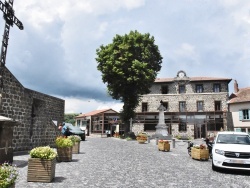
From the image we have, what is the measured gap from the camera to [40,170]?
21.1 feet

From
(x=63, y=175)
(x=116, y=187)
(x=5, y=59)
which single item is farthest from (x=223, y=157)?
(x=5, y=59)

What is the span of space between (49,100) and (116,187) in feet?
40.4

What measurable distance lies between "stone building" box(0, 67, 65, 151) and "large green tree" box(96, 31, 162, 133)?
14.2 metres

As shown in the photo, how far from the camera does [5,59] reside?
37.0 ft

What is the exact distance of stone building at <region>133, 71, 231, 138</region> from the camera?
38781 millimetres

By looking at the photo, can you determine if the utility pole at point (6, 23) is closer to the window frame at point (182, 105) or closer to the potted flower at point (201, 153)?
the potted flower at point (201, 153)

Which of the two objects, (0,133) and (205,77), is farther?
(205,77)

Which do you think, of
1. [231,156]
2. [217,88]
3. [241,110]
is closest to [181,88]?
[217,88]

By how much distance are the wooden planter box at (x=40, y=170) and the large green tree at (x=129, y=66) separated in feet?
78.9

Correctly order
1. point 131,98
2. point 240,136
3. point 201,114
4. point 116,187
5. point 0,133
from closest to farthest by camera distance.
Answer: point 116,187, point 0,133, point 240,136, point 131,98, point 201,114

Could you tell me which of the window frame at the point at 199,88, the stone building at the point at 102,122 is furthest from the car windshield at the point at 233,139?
the stone building at the point at 102,122

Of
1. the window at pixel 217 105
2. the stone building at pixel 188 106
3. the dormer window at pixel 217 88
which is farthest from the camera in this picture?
the dormer window at pixel 217 88

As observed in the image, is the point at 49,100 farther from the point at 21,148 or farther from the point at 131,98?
the point at 131,98

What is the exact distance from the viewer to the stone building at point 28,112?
12250 mm
